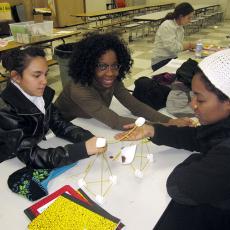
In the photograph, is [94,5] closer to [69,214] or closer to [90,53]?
[90,53]

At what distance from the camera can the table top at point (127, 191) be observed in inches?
38.5

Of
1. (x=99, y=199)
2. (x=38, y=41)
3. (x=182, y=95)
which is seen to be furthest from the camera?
(x=38, y=41)

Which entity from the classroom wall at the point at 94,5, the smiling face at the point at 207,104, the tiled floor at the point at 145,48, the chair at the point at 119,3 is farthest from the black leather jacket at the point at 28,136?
the classroom wall at the point at 94,5

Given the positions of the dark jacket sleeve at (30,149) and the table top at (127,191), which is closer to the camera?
the table top at (127,191)

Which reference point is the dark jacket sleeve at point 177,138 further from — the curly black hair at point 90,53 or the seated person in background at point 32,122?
the curly black hair at point 90,53

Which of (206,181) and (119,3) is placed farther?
(119,3)

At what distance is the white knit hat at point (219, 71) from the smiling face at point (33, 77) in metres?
0.85

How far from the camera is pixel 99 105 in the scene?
1628mm

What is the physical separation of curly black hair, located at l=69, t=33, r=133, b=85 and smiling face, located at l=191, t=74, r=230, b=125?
833 mm

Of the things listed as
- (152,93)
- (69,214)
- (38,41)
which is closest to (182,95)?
(152,93)

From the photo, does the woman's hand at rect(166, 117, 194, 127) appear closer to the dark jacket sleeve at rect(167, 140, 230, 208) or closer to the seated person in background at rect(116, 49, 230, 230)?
the seated person in background at rect(116, 49, 230, 230)

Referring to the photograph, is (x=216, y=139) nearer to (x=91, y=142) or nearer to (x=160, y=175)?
(x=160, y=175)

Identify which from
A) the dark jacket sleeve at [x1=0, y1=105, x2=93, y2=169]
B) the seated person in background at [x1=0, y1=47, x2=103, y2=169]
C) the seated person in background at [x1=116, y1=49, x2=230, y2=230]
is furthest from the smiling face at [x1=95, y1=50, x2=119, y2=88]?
the seated person in background at [x1=116, y1=49, x2=230, y2=230]

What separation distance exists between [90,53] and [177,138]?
0.82 metres
